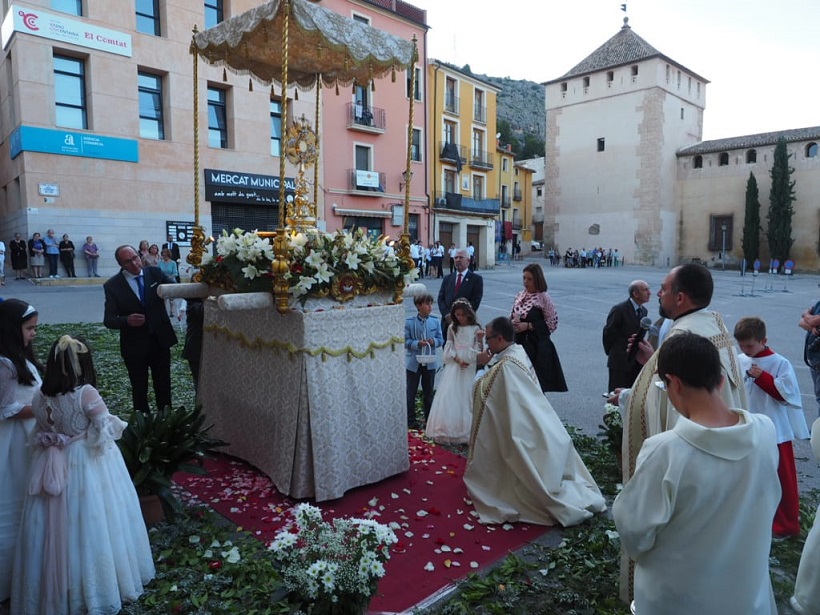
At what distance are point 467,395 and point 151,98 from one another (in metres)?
19.5

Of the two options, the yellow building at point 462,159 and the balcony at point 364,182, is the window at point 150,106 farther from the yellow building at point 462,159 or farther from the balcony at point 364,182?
the yellow building at point 462,159

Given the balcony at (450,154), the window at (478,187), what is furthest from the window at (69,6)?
the window at (478,187)

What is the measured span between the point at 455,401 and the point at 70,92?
63.1 feet

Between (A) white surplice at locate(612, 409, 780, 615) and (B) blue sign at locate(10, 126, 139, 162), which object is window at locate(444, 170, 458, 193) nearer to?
(B) blue sign at locate(10, 126, 139, 162)

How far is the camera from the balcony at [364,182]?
90.6 ft

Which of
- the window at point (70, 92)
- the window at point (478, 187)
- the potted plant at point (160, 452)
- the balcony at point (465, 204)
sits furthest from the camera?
the window at point (478, 187)

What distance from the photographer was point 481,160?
3678 centimetres

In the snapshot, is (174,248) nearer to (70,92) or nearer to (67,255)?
(67,255)

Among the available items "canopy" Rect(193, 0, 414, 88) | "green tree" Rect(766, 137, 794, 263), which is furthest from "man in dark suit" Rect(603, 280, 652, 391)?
"green tree" Rect(766, 137, 794, 263)

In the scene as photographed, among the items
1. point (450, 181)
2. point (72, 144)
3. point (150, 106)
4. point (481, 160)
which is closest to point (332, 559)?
point (72, 144)

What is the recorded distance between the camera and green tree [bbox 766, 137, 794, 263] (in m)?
36.6

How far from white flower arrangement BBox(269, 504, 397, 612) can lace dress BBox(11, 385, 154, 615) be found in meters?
1.01

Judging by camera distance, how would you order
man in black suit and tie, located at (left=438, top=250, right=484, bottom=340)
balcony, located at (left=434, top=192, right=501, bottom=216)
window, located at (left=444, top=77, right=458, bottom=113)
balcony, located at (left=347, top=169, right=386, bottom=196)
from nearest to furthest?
man in black suit and tie, located at (left=438, top=250, right=484, bottom=340), balcony, located at (left=347, top=169, right=386, bottom=196), balcony, located at (left=434, top=192, right=501, bottom=216), window, located at (left=444, top=77, right=458, bottom=113)

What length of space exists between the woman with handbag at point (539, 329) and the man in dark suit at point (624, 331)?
1.81 feet
